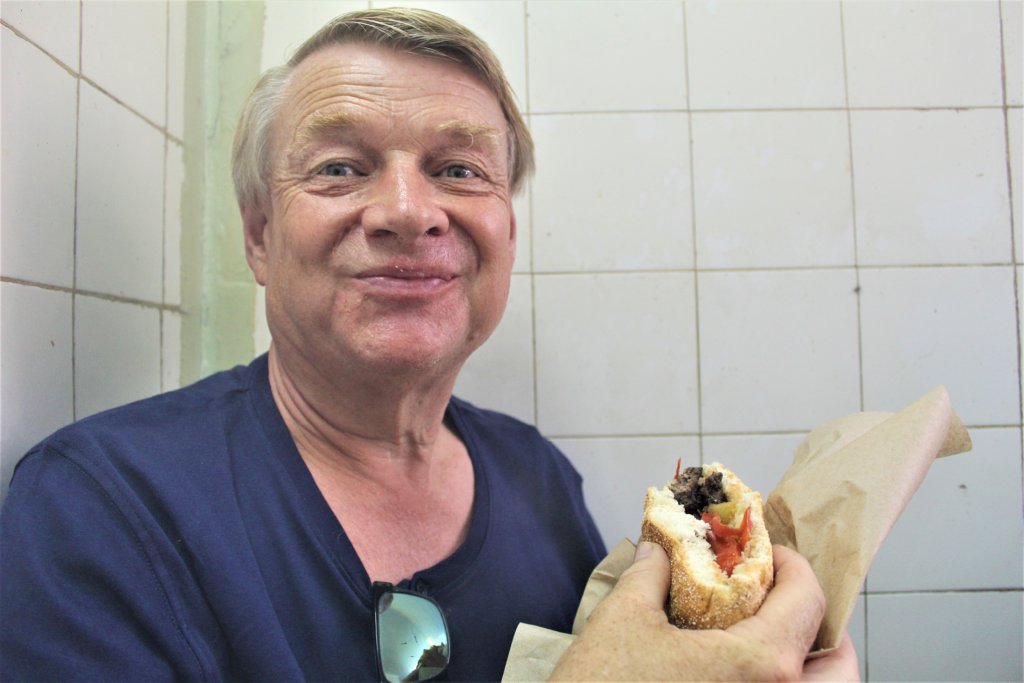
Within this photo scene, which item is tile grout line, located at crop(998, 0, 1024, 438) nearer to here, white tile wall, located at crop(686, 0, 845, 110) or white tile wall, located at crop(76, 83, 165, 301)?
white tile wall, located at crop(686, 0, 845, 110)

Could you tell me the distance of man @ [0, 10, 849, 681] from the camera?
58cm

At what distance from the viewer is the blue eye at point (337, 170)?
768 millimetres

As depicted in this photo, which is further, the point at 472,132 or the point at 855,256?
the point at 855,256

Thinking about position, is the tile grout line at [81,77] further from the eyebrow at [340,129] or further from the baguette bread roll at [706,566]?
the baguette bread roll at [706,566]

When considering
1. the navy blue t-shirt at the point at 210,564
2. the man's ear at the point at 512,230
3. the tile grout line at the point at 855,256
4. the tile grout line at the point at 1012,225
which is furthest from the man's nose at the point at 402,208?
Answer: the tile grout line at the point at 1012,225

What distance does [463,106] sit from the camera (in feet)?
2.64

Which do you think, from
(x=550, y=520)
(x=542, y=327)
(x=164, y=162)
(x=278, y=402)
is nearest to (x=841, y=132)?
(x=542, y=327)

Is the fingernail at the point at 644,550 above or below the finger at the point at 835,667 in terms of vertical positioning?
above

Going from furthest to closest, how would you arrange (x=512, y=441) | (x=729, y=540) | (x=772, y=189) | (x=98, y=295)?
(x=772, y=189)
(x=512, y=441)
(x=98, y=295)
(x=729, y=540)

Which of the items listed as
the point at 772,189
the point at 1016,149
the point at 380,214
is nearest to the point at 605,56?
the point at 772,189

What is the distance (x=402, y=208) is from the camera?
0.73 m

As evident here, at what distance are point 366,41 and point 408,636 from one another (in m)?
0.70

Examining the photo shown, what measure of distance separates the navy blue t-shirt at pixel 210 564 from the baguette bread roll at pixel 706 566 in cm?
24

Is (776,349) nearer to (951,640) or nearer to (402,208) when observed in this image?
(951,640)
